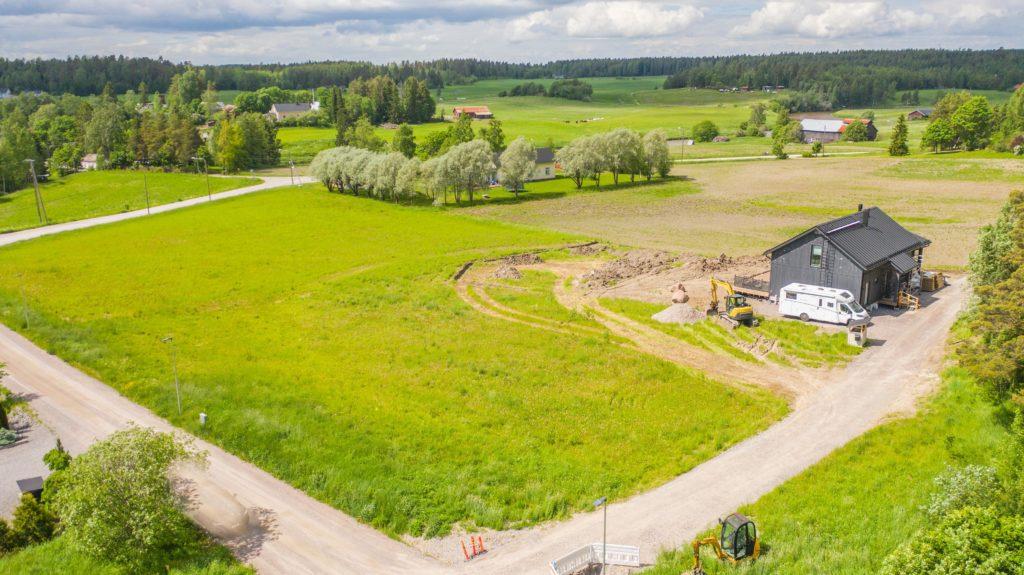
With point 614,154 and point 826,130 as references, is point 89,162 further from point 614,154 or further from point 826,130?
point 826,130

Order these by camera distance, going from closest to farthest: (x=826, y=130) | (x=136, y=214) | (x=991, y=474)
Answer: (x=991, y=474), (x=136, y=214), (x=826, y=130)

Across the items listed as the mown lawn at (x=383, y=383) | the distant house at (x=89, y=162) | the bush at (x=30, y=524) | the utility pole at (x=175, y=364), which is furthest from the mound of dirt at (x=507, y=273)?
the distant house at (x=89, y=162)

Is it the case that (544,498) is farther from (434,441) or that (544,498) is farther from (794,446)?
(794,446)

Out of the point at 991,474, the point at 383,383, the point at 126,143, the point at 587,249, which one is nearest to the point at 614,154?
the point at 587,249

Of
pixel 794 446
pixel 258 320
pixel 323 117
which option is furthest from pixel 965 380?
pixel 323 117

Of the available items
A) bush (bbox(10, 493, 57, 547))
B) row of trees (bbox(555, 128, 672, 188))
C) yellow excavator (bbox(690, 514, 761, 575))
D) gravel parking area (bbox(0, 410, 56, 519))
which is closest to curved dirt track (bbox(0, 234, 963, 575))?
gravel parking area (bbox(0, 410, 56, 519))

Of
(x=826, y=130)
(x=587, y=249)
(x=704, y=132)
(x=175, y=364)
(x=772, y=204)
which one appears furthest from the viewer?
(x=704, y=132)
